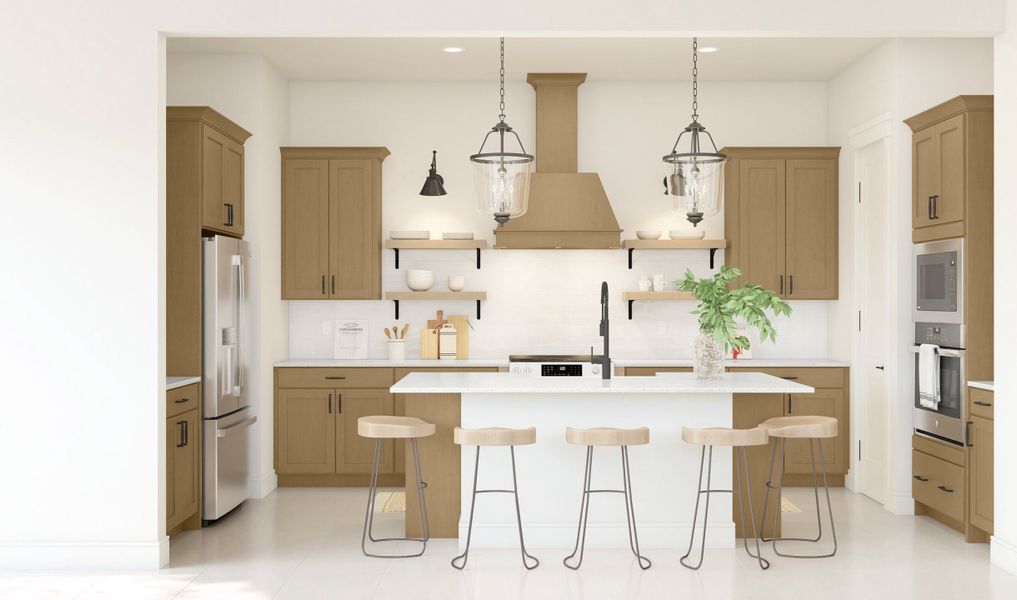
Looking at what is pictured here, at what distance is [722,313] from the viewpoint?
16.1ft

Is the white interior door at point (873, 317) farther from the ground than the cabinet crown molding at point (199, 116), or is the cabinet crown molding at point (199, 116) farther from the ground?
the cabinet crown molding at point (199, 116)

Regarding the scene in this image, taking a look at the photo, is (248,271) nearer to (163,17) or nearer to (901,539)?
(163,17)

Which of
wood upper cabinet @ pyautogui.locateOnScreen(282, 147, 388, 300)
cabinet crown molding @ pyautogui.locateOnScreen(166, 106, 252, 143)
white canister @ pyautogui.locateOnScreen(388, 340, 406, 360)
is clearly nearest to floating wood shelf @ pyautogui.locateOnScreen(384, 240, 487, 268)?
wood upper cabinet @ pyautogui.locateOnScreen(282, 147, 388, 300)

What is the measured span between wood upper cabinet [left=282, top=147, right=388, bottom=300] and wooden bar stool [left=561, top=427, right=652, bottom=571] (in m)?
2.77

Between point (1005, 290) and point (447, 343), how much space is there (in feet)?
12.7

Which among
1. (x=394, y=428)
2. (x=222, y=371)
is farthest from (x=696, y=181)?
(x=222, y=371)

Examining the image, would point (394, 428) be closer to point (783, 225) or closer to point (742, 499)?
point (742, 499)

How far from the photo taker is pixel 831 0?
4375 mm

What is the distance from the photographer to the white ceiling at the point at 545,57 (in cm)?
605

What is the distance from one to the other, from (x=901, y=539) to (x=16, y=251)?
491 centimetres

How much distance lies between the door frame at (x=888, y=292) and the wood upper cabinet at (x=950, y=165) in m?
0.16

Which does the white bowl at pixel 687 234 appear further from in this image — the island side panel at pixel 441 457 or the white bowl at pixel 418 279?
the island side panel at pixel 441 457

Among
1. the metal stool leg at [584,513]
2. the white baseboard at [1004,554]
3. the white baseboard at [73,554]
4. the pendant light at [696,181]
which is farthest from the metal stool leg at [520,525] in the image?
the white baseboard at [1004,554]

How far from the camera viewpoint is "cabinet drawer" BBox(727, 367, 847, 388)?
21.5 feet
